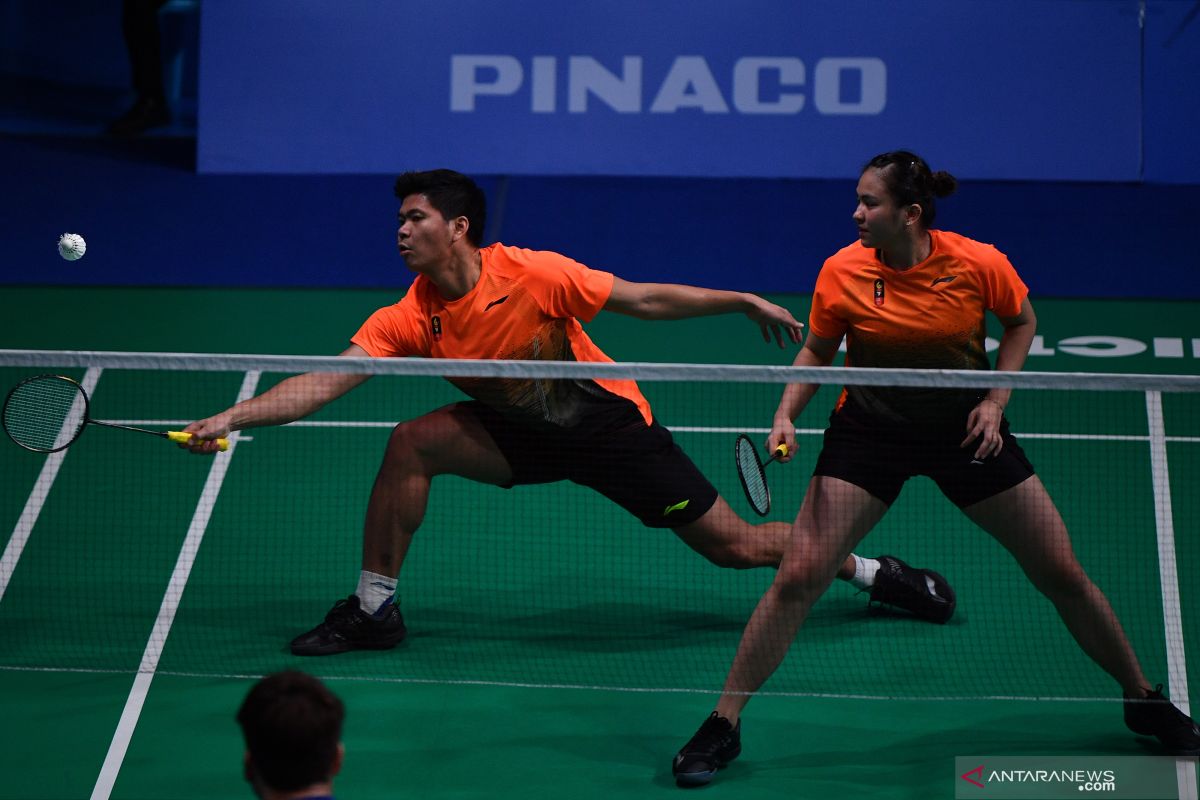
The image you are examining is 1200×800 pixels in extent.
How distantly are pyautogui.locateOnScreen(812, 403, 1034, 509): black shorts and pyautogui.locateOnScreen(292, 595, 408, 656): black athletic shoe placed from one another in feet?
5.62

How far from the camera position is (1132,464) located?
7.13 meters

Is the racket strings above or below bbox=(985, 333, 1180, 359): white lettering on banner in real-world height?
below

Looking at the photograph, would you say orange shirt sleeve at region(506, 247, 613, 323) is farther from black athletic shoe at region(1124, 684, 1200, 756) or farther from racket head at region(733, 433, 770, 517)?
black athletic shoe at region(1124, 684, 1200, 756)

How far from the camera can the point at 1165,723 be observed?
4715 millimetres

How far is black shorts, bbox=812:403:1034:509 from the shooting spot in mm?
4523

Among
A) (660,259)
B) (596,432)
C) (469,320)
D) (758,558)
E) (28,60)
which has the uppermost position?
(28,60)

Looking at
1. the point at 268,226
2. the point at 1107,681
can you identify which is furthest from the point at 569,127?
the point at 1107,681

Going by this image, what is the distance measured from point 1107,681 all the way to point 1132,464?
2.07m

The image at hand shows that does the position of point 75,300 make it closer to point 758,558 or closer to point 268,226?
point 268,226

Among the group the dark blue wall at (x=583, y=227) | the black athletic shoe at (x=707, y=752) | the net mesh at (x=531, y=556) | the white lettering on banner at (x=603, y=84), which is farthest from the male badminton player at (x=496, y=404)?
the white lettering on banner at (x=603, y=84)

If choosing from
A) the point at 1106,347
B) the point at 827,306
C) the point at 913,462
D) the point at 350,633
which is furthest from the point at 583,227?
the point at 913,462

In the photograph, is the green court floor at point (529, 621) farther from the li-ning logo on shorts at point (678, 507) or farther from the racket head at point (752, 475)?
the racket head at point (752, 475)

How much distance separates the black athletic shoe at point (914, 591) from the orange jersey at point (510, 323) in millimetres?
1261

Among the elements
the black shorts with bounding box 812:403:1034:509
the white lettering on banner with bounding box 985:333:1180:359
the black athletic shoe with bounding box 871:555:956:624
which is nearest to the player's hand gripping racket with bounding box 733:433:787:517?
the black shorts with bounding box 812:403:1034:509
